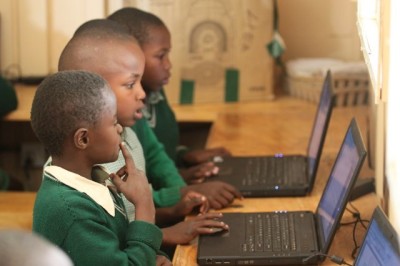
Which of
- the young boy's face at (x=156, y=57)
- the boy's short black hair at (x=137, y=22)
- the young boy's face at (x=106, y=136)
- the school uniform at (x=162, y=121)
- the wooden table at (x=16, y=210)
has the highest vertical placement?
the boy's short black hair at (x=137, y=22)

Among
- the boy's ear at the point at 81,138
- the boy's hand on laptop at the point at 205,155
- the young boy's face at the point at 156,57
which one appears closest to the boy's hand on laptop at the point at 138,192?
the boy's ear at the point at 81,138

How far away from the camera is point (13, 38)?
126 inches

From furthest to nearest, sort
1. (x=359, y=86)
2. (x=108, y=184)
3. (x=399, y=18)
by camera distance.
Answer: (x=359, y=86), (x=108, y=184), (x=399, y=18)

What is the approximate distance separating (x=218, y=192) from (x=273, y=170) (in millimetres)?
293

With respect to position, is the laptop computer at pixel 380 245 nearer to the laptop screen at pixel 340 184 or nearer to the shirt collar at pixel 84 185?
the laptop screen at pixel 340 184

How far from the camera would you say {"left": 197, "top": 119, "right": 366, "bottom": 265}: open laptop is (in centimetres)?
159

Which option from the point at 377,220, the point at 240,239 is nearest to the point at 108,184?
the point at 240,239

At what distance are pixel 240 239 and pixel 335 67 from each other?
153 cm

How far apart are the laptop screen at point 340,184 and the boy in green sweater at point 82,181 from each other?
37 cm

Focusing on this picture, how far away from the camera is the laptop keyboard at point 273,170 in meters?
2.17


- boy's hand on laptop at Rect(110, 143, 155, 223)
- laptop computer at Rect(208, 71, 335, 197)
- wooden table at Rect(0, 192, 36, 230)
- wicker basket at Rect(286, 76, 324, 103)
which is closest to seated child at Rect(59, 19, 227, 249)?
boy's hand on laptop at Rect(110, 143, 155, 223)

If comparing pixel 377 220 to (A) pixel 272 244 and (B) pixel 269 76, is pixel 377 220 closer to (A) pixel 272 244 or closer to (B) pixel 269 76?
(A) pixel 272 244

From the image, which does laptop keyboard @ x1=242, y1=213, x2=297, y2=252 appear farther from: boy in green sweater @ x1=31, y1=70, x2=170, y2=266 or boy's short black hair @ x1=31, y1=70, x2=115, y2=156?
boy's short black hair @ x1=31, y1=70, x2=115, y2=156

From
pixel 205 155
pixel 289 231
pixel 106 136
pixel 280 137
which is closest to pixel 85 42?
pixel 106 136
